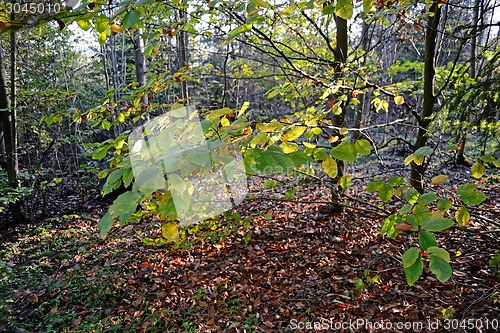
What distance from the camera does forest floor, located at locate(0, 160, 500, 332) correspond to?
2.71 metres

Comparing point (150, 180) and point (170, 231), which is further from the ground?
point (150, 180)

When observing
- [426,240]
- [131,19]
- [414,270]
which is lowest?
[414,270]

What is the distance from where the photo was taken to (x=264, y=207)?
552 cm

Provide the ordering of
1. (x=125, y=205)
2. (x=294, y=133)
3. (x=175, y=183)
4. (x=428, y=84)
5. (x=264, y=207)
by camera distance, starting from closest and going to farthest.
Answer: (x=125, y=205) < (x=175, y=183) < (x=294, y=133) < (x=428, y=84) < (x=264, y=207)

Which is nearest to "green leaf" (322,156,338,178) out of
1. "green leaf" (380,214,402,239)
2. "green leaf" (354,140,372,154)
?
"green leaf" (354,140,372,154)

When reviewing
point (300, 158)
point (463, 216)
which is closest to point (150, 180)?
point (300, 158)

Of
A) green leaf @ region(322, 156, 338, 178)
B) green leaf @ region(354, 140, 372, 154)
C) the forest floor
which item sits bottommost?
the forest floor

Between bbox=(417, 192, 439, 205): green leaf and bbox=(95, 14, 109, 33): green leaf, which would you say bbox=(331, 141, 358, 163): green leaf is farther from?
bbox=(95, 14, 109, 33): green leaf

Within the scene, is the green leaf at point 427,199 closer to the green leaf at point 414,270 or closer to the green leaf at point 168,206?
the green leaf at point 414,270

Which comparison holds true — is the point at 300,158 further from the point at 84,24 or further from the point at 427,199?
the point at 84,24

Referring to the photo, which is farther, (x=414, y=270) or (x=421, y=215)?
(x=421, y=215)

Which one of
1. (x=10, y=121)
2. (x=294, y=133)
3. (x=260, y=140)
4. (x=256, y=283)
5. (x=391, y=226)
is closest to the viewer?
(x=260, y=140)

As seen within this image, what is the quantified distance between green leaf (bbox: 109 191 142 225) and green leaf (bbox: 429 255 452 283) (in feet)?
3.47

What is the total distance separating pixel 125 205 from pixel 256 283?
10.4 feet
